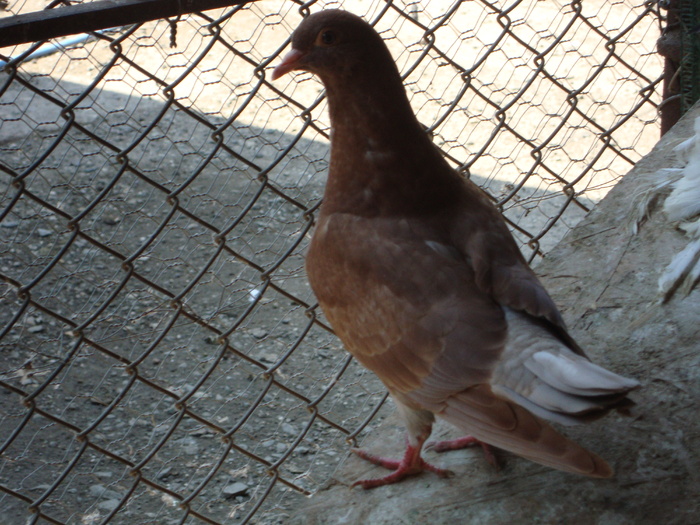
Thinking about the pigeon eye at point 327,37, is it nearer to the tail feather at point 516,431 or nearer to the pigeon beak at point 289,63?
the pigeon beak at point 289,63

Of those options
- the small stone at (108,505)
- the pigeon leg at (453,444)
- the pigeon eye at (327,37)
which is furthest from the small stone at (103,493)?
the pigeon eye at (327,37)

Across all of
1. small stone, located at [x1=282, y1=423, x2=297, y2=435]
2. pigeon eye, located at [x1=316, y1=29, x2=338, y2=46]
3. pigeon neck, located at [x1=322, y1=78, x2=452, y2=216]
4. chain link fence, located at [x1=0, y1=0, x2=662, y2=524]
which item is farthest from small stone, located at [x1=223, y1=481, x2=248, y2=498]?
pigeon eye, located at [x1=316, y1=29, x2=338, y2=46]

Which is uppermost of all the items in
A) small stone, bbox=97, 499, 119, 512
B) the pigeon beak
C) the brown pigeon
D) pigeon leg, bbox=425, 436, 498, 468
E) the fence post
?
the fence post

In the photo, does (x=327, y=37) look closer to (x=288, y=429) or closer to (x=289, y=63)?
(x=289, y=63)

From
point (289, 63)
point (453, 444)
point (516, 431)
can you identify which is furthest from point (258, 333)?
point (516, 431)

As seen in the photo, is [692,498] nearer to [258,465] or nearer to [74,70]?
[258,465]

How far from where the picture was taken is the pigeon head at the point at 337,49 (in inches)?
68.5

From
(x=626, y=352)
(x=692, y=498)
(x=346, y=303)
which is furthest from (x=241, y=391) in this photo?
(x=692, y=498)

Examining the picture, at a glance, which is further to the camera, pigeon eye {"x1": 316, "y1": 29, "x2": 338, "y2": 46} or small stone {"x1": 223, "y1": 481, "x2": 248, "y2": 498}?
small stone {"x1": 223, "y1": 481, "x2": 248, "y2": 498}

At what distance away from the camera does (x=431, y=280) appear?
1.68 meters

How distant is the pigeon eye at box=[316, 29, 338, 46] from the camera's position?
1.74 meters

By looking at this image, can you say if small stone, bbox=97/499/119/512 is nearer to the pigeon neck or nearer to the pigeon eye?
the pigeon neck

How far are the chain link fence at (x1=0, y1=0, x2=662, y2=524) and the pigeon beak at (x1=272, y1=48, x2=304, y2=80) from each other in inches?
6.3

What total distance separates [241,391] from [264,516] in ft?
1.83
